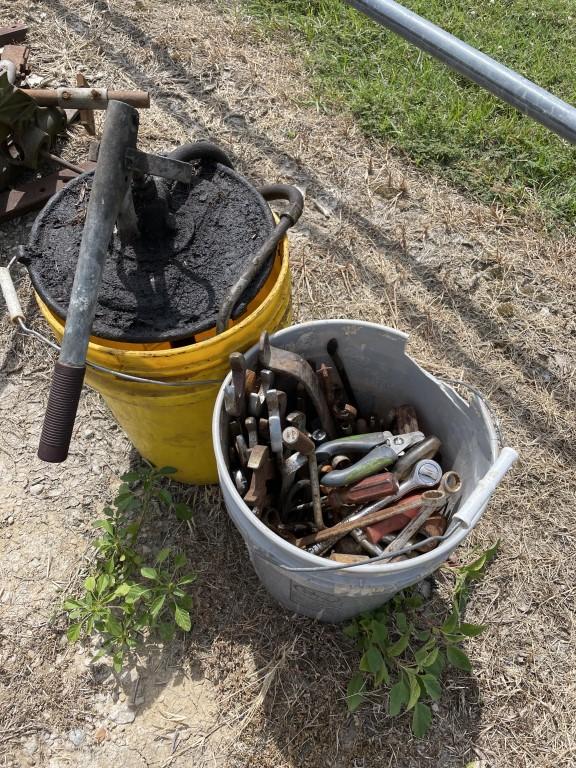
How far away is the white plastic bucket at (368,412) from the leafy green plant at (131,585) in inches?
12.5

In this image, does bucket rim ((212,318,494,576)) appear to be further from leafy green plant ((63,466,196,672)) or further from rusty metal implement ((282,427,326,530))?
leafy green plant ((63,466,196,672))

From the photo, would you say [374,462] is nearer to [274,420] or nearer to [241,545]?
[274,420]

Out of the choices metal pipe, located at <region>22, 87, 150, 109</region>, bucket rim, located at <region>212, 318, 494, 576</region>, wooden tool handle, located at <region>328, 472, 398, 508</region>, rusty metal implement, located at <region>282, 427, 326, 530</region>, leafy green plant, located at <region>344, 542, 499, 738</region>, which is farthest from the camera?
metal pipe, located at <region>22, 87, 150, 109</region>

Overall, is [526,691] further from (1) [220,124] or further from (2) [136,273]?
(1) [220,124]

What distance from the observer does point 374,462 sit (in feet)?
5.33

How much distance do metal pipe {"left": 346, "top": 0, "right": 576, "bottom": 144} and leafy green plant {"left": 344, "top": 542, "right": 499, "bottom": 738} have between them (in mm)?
1332

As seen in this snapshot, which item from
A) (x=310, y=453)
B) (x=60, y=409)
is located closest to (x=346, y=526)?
(x=310, y=453)

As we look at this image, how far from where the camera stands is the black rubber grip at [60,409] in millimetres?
1280

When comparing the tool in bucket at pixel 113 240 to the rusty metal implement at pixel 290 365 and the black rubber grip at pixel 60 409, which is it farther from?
the rusty metal implement at pixel 290 365

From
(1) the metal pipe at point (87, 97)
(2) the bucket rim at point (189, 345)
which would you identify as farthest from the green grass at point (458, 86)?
(2) the bucket rim at point (189, 345)

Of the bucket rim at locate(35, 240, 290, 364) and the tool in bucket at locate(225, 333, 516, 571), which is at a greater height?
the bucket rim at locate(35, 240, 290, 364)

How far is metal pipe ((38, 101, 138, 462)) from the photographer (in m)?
1.29

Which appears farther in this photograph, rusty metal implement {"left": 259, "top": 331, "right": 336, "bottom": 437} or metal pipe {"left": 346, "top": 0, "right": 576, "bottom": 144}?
metal pipe {"left": 346, "top": 0, "right": 576, "bottom": 144}

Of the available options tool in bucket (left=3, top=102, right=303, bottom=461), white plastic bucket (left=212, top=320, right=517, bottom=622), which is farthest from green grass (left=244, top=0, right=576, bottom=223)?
tool in bucket (left=3, top=102, right=303, bottom=461)
